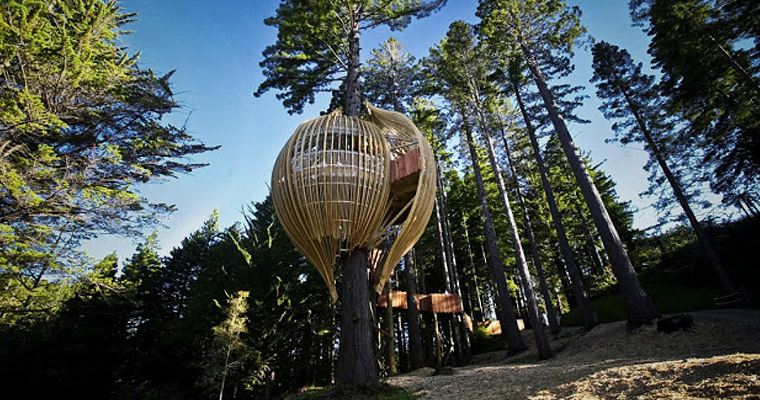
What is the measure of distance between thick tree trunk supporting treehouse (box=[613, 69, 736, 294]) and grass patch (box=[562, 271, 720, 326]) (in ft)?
3.57

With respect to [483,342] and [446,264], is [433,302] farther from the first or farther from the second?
[483,342]

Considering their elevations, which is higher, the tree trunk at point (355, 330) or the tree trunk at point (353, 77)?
the tree trunk at point (353, 77)

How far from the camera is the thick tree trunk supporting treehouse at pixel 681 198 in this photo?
1230cm

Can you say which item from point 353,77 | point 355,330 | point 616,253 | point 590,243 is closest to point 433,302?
point 616,253

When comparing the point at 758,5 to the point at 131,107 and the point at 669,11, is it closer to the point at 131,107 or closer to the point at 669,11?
the point at 669,11

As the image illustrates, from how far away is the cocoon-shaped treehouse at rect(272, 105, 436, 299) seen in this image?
3.57m

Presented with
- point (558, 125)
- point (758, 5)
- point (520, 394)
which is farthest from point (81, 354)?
point (758, 5)

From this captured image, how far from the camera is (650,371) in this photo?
3.71m

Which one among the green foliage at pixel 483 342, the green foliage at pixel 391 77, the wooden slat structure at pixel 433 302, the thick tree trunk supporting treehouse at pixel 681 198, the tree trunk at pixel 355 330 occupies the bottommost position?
the green foliage at pixel 483 342

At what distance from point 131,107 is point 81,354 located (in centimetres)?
1346

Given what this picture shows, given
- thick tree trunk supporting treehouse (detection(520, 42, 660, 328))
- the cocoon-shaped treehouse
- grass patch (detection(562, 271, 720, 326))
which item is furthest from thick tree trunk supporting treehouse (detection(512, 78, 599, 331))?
the cocoon-shaped treehouse

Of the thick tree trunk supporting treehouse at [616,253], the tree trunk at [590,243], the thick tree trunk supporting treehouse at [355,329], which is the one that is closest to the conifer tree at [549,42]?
the thick tree trunk supporting treehouse at [616,253]

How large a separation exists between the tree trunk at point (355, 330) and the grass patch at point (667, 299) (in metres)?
14.2

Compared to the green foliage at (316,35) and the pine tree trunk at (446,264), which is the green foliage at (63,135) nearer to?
the green foliage at (316,35)
